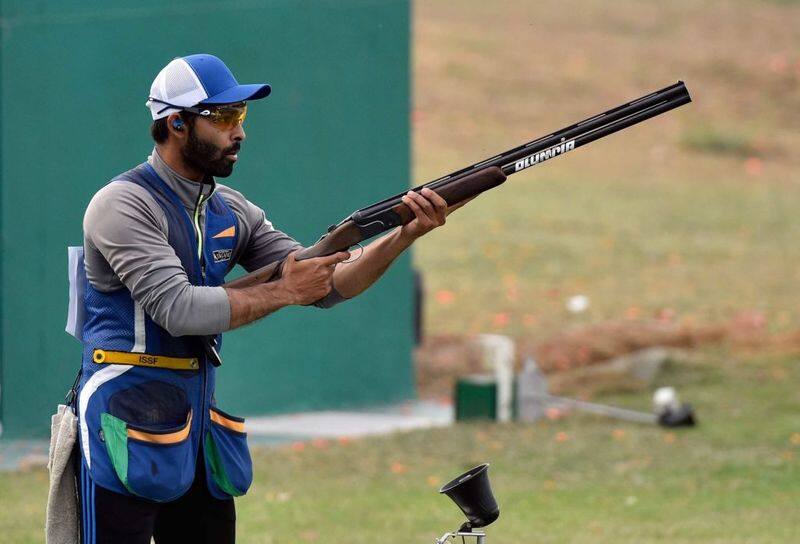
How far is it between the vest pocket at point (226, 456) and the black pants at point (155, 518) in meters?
0.06

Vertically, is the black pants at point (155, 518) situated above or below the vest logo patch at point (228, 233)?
below

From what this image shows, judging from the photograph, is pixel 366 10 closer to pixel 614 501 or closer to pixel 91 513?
pixel 614 501

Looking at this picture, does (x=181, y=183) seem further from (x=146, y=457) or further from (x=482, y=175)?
(x=482, y=175)

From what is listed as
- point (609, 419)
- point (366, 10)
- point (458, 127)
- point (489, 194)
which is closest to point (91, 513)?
point (609, 419)

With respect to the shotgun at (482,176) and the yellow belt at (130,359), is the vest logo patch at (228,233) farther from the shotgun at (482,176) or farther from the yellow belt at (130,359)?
the yellow belt at (130,359)

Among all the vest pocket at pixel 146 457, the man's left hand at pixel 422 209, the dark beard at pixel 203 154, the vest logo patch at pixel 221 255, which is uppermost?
the dark beard at pixel 203 154

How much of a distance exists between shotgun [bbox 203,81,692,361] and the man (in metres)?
0.07

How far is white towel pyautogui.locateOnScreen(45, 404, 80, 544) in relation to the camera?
14.9 feet

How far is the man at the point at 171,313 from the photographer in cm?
434

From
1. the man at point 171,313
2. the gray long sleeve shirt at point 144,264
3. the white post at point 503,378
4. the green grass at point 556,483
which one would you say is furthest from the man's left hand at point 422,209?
the white post at point 503,378

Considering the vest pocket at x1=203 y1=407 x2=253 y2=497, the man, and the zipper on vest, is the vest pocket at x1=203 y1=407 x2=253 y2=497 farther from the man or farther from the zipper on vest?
the zipper on vest

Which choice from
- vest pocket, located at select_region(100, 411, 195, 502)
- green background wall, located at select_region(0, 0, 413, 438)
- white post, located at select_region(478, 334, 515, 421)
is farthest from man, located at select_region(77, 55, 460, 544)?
white post, located at select_region(478, 334, 515, 421)

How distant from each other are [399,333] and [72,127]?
3.30 m

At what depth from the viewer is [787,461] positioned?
31.2ft
